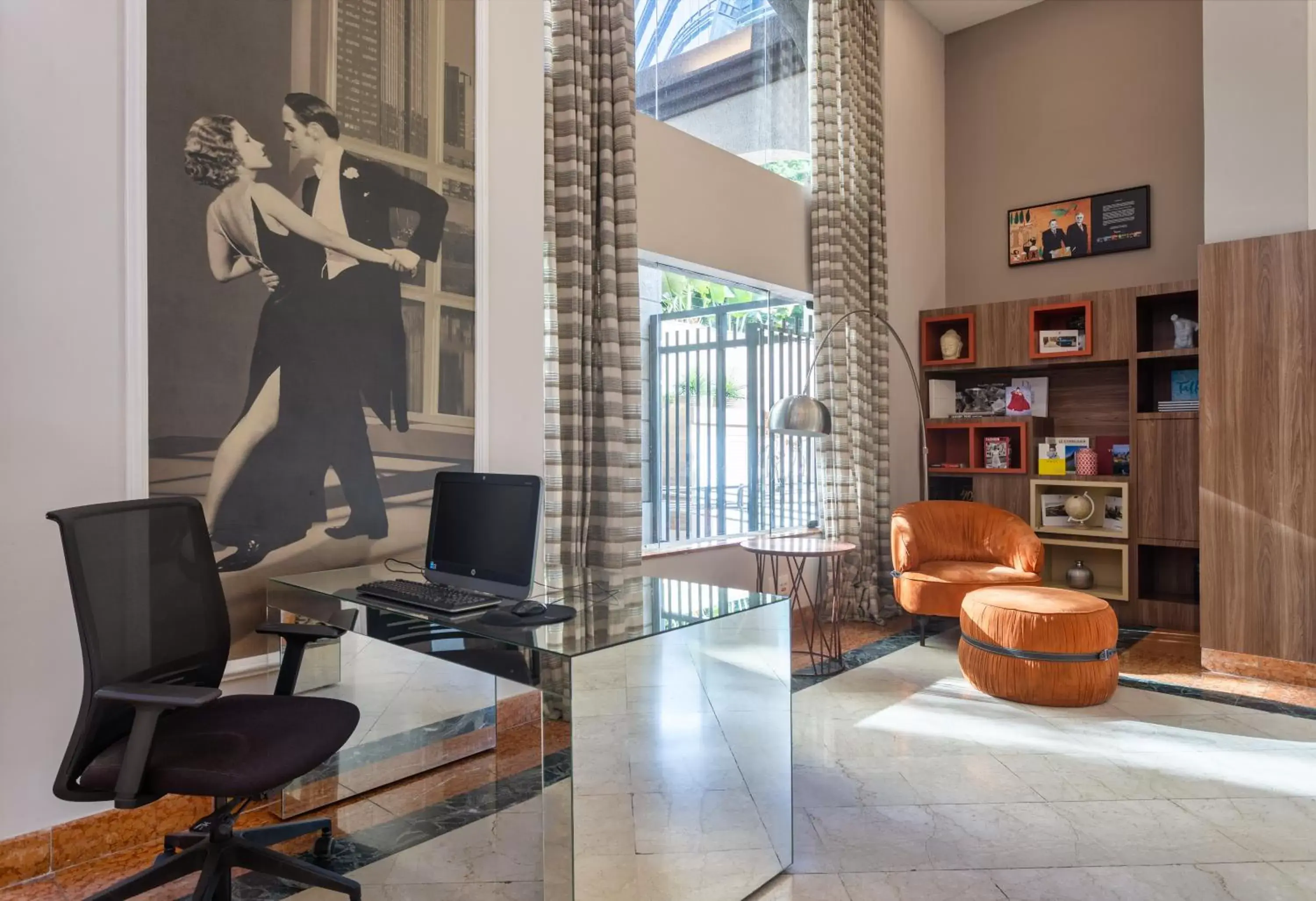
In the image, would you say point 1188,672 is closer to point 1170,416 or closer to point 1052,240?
point 1170,416

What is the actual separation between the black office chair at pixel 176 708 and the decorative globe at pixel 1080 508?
4653 millimetres

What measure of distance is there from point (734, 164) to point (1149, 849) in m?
3.75

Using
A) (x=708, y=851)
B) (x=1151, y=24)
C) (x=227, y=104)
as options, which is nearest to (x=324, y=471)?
(x=227, y=104)

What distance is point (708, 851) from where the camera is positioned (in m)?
1.92

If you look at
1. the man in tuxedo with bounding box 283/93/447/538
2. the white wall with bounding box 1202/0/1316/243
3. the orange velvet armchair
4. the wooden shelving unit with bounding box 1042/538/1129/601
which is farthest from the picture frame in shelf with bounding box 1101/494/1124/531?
the man in tuxedo with bounding box 283/93/447/538

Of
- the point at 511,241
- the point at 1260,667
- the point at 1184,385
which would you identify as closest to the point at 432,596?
the point at 511,241

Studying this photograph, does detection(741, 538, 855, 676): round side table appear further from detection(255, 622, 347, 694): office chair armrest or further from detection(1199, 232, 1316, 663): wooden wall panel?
detection(255, 622, 347, 694): office chair armrest

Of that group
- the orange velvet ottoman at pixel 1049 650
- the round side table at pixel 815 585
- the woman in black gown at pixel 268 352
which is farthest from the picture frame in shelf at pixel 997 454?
the woman in black gown at pixel 268 352

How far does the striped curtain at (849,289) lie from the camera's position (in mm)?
5031

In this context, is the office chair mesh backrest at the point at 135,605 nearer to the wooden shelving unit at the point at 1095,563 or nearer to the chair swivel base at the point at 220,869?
the chair swivel base at the point at 220,869

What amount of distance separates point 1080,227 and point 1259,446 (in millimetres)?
2318

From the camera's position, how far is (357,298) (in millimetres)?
2641

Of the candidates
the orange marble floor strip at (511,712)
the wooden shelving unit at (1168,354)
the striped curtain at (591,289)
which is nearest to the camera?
the orange marble floor strip at (511,712)

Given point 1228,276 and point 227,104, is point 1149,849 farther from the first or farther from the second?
point 227,104
